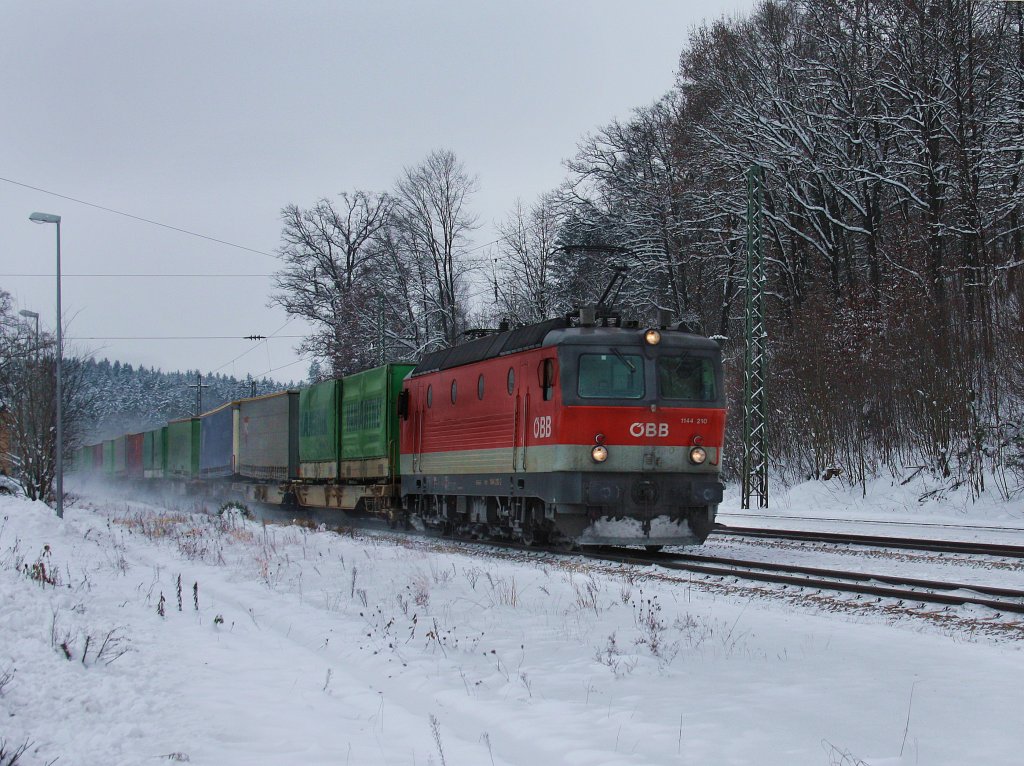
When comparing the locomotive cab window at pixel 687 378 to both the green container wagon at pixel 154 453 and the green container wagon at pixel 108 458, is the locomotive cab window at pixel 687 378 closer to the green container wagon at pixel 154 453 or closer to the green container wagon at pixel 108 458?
the green container wagon at pixel 154 453

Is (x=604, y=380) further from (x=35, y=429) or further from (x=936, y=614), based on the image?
(x=35, y=429)

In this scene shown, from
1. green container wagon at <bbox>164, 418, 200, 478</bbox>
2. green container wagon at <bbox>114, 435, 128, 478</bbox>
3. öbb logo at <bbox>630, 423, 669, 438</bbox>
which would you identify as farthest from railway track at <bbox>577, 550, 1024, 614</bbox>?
Answer: green container wagon at <bbox>114, 435, 128, 478</bbox>

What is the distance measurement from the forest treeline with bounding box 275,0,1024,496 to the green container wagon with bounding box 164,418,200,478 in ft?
30.2

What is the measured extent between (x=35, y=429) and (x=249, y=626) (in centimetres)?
2394

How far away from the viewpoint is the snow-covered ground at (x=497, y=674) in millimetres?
5316

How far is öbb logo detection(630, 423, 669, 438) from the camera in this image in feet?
46.0

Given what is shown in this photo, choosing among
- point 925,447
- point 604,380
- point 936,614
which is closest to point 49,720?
point 936,614

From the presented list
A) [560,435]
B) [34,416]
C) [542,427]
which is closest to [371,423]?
[542,427]

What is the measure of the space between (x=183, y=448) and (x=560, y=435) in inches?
1251

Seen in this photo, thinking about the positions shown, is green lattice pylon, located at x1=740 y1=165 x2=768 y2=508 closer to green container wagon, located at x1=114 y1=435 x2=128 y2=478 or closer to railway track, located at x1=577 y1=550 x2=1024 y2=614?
railway track, located at x1=577 y1=550 x2=1024 y2=614

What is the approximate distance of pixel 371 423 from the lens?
845 inches

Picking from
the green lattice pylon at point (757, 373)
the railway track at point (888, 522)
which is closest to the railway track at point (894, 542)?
the railway track at point (888, 522)

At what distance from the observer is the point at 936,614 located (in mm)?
8891

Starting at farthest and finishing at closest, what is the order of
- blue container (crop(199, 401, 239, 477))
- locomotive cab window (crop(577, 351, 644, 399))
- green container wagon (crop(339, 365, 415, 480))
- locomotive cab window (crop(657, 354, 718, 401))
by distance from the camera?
1. blue container (crop(199, 401, 239, 477))
2. green container wagon (crop(339, 365, 415, 480))
3. locomotive cab window (crop(657, 354, 718, 401))
4. locomotive cab window (crop(577, 351, 644, 399))
